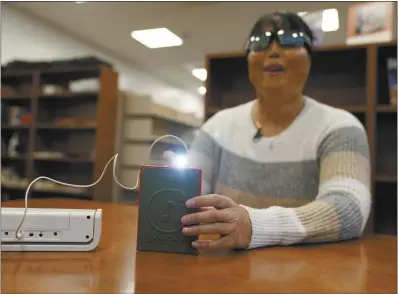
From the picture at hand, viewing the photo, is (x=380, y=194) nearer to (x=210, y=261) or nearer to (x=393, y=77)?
(x=393, y=77)

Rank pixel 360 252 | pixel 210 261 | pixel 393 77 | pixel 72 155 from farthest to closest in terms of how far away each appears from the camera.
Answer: pixel 72 155 → pixel 393 77 → pixel 360 252 → pixel 210 261

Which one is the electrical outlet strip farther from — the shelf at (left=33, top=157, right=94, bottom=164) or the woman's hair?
the shelf at (left=33, top=157, right=94, bottom=164)

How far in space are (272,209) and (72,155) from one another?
3.24 metres

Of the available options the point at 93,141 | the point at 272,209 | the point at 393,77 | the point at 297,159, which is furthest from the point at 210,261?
the point at 93,141

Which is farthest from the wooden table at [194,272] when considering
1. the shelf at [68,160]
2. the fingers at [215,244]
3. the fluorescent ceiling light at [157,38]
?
the fluorescent ceiling light at [157,38]

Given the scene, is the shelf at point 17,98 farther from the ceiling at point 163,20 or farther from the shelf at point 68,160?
the ceiling at point 163,20

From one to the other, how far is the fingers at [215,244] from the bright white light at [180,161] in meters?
0.11

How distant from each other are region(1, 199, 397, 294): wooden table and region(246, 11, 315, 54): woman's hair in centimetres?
57

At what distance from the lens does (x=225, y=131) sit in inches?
43.7

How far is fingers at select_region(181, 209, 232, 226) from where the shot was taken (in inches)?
21.4

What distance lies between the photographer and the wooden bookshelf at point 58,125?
359 centimetres

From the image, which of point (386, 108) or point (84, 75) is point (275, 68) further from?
point (84, 75)

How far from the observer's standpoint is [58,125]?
361 cm

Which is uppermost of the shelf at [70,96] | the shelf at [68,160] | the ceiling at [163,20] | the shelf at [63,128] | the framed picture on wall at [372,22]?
the ceiling at [163,20]
